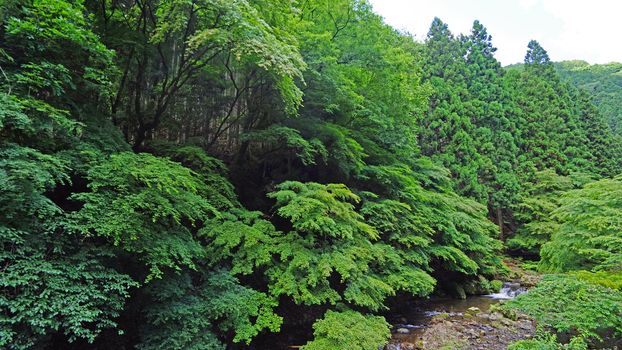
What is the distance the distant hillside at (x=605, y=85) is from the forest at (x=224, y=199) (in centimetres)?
3227

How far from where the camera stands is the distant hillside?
35106mm

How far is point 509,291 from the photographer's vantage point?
12125 mm

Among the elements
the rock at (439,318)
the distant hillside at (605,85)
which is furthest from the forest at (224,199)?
the distant hillside at (605,85)

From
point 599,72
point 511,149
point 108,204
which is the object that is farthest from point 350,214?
point 599,72

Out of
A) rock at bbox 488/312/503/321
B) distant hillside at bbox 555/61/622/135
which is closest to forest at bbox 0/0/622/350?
rock at bbox 488/312/503/321

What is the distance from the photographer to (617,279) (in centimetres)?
643

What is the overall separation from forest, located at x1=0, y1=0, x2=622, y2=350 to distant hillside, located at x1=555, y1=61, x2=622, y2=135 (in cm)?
3227

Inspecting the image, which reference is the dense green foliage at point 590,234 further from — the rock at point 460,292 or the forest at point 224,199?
the rock at point 460,292

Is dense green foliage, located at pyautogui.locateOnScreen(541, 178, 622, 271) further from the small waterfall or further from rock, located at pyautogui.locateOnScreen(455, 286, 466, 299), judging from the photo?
rock, located at pyautogui.locateOnScreen(455, 286, 466, 299)

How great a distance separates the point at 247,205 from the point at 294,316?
316 cm

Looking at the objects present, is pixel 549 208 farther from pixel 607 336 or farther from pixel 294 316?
pixel 294 316

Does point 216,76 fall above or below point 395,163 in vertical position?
above

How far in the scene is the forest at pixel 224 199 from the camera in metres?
3.90

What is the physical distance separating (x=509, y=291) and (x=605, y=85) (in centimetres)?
4415
